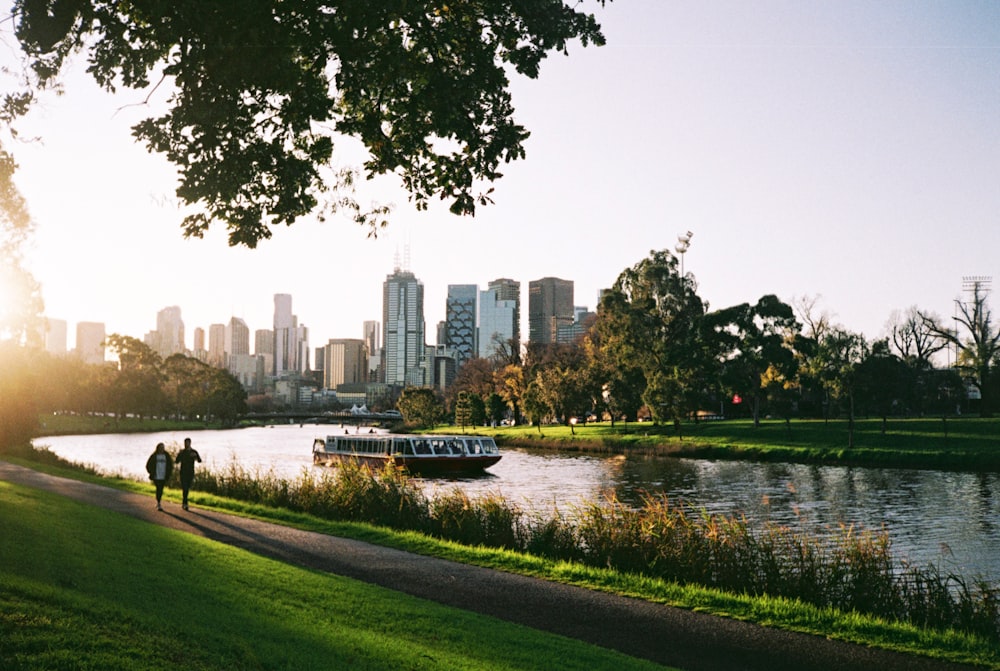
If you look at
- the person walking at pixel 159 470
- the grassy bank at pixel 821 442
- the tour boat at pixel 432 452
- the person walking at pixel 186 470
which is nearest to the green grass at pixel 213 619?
the person walking at pixel 159 470

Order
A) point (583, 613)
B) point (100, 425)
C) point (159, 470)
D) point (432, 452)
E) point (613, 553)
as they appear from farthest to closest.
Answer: point (100, 425) → point (432, 452) → point (159, 470) → point (613, 553) → point (583, 613)

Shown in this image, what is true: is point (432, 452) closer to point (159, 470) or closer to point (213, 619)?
point (159, 470)

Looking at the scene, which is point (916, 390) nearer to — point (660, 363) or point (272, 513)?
point (660, 363)

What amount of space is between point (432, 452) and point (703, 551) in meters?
44.0

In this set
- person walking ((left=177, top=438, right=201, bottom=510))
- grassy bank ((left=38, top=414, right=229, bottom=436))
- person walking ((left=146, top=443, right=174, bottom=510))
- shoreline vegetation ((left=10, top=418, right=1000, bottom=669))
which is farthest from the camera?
grassy bank ((left=38, top=414, right=229, bottom=436))

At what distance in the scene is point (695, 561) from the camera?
1616 cm

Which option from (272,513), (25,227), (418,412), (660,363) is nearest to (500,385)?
(418,412)

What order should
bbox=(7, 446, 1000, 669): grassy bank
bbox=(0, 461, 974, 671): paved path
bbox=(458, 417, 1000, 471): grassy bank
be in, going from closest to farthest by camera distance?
bbox=(0, 461, 974, 671): paved path
bbox=(7, 446, 1000, 669): grassy bank
bbox=(458, 417, 1000, 471): grassy bank

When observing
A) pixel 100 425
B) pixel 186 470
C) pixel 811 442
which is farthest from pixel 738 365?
pixel 100 425

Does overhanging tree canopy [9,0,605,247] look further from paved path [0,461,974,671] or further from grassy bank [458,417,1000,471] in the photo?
grassy bank [458,417,1000,471]

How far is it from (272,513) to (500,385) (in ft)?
325

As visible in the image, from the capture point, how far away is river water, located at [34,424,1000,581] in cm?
2612

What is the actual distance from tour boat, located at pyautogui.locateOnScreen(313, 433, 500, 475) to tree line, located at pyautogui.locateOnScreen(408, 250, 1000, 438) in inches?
879

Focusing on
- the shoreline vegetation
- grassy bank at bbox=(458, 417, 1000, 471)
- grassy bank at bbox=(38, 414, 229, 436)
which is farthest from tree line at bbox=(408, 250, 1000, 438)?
grassy bank at bbox=(38, 414, 229, 436)
